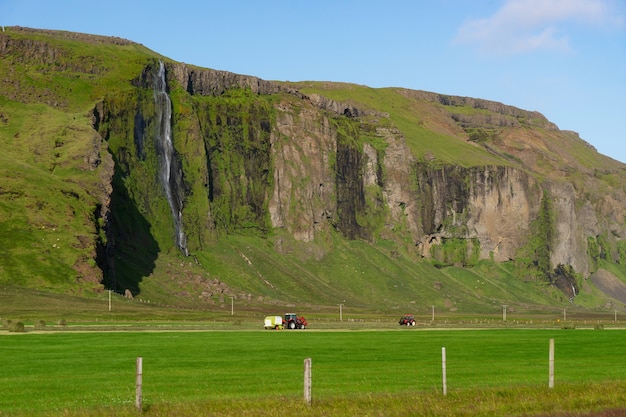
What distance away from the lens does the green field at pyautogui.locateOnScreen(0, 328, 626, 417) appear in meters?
34.2

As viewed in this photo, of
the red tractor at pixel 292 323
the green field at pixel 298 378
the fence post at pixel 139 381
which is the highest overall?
the fence post at pixel 139 381

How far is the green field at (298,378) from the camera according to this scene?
34156 mm

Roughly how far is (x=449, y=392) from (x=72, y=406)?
13.6 meters

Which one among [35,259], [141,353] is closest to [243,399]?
[141,353]

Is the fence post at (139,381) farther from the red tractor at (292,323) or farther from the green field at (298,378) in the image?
the red tractor at (292,323)

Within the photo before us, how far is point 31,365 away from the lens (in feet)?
176

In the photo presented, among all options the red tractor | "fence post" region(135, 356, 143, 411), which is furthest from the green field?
the red tractor

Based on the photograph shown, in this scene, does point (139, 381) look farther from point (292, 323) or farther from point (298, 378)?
point (292, 323)

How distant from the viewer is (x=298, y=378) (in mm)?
45438

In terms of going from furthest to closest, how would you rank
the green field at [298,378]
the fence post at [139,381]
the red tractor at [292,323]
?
the red tractor at [292,323], the green field at [298,378], the fence post at [139,381]

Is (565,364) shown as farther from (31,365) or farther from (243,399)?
(31,365)

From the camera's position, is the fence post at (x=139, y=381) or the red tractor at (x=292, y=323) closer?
the fence post at (x=139, y=381)

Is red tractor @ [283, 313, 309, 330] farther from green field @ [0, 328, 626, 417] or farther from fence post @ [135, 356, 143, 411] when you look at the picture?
fence post @ [135, 356, 143, 411]

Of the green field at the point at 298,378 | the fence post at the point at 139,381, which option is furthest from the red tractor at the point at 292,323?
the fence post at the point at 139,381
